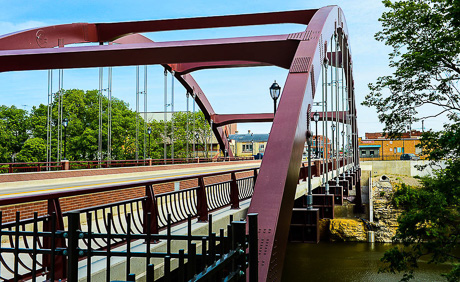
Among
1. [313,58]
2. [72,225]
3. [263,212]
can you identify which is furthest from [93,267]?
[313,58]

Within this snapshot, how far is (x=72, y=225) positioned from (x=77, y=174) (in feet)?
62.8

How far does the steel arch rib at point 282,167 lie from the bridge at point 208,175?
20 millimetres

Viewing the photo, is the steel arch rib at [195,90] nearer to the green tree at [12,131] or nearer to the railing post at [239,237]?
the green tree at [12,131]

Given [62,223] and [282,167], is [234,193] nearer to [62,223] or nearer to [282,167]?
[282,167]

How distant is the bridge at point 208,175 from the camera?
3.50 m

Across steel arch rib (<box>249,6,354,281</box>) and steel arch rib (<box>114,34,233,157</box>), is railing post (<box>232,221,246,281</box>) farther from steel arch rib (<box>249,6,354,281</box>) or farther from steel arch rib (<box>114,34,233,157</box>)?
steel arch rib (<box>114,34,233,157</box>)

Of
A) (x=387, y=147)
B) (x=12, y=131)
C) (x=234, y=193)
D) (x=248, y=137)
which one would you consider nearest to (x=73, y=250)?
(x=234, y=193)

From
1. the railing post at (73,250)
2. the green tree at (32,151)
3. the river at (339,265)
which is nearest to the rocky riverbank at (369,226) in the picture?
the river at (339,265)

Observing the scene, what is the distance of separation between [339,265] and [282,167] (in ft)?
75.8

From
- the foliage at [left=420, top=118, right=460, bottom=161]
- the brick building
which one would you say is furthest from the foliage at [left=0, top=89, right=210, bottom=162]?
the brick building

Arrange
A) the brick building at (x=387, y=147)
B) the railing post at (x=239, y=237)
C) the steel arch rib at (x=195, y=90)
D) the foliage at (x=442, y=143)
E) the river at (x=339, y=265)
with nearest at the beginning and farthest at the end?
the railing post at (x=239, y=237) < the foliage at (x=442, y=143) < the river at (x=339, y=265) < the steel arch rib at (x=195, y=90) < the brick building at (x=387, y=147)

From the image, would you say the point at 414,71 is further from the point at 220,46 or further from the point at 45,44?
the point at 45,44

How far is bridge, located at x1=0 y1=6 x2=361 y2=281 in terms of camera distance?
3.50m

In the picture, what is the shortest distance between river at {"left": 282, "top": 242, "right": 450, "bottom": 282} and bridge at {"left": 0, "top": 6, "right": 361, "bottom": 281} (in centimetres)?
714
